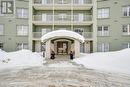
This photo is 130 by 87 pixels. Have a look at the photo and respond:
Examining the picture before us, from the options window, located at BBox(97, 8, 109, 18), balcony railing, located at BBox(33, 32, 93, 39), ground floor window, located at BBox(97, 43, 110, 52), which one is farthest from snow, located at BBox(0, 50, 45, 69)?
window, located at BBox(97, 8, 109, 18)

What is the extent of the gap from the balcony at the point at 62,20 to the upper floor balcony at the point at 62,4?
4.83 ft

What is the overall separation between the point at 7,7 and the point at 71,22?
1083cm

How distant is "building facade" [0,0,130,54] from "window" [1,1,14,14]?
61 cm

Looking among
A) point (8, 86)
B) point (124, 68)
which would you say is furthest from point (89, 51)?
point (8, 86)

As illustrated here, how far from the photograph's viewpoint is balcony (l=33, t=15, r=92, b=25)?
33062mm

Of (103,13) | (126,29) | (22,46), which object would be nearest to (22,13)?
(22,46)

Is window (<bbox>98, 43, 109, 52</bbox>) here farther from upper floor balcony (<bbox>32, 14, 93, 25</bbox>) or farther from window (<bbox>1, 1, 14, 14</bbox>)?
window (<bbox>1, 1, 14, 14</bbox>)

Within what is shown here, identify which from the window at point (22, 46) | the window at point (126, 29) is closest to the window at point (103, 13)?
the window at point (126, 29)

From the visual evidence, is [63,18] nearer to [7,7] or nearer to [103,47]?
[103,47]

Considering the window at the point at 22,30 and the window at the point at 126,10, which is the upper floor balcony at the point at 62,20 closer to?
the window at the point at 22,30

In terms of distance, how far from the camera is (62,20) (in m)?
34.2

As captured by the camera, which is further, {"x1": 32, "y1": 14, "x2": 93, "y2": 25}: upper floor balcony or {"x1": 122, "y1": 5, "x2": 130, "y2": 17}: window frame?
{"x1": 32, "y1": 14, "x2": 93, "y2": 25}: upper floor balcony

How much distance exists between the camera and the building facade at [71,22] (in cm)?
3105

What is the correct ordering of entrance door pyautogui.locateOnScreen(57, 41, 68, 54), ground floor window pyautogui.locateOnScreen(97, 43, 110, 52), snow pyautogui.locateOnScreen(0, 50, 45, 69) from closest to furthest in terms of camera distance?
snow pyautogui.locateOnScreen(0, 50, 45, 69) < ground floor window pyautogui.locateOnScreen(97, 43, 110, 52) < entrance door pyautogui.locateOnScreen(57, 41, 68, 54)
